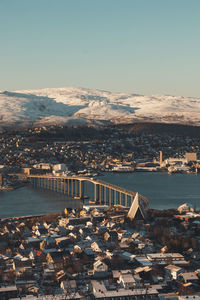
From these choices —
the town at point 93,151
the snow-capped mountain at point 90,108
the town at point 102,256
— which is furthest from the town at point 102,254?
the snow-capped mountain at point 90,108

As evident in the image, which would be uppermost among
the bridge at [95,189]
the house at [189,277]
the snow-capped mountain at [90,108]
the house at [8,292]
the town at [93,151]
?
the snow-capped mountain at [90,108]

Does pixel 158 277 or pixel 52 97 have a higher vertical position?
pixel 52 97

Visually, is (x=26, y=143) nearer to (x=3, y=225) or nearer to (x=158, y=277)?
(x=3, y=225)

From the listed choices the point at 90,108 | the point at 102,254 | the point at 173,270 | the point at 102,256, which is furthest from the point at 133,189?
the point at 90,108

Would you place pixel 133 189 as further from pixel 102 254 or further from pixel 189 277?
pixel 189 277

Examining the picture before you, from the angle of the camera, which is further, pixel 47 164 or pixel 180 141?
pixel 180 141

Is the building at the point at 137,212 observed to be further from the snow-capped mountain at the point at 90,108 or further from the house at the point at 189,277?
the snow-capped mountain at the point at 90,108

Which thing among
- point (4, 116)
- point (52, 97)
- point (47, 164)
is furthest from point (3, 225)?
point (52, 97)
